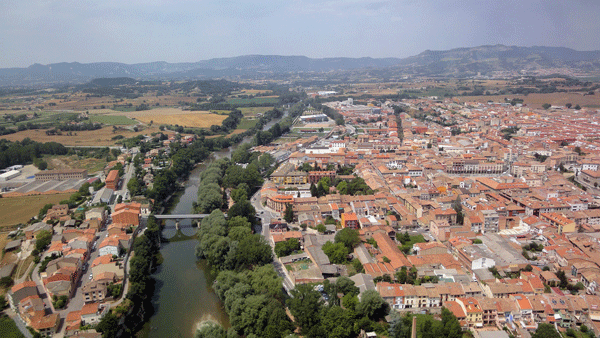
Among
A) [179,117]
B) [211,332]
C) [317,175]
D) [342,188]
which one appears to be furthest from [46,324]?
[179,117]

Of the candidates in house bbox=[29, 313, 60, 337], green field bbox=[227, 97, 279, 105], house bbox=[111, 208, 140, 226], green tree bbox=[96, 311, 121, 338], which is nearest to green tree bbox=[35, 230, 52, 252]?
house bbox=[111, 208, 140, 226]

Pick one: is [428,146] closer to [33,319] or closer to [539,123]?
[539,123]

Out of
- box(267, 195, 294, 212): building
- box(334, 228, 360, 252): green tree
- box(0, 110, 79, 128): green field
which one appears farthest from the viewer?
box(0, 110, 79, 128): green field

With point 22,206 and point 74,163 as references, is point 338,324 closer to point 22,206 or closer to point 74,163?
point 22,206

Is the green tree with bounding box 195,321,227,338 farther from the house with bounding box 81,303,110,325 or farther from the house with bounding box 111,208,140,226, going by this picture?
the house with bounding box 111,208,140,226

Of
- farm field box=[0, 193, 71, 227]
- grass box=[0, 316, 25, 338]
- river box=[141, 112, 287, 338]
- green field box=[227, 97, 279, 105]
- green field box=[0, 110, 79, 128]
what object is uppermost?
green field box=[227, 97, 279, 105]

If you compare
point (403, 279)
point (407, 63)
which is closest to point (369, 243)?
point (403, 279)
